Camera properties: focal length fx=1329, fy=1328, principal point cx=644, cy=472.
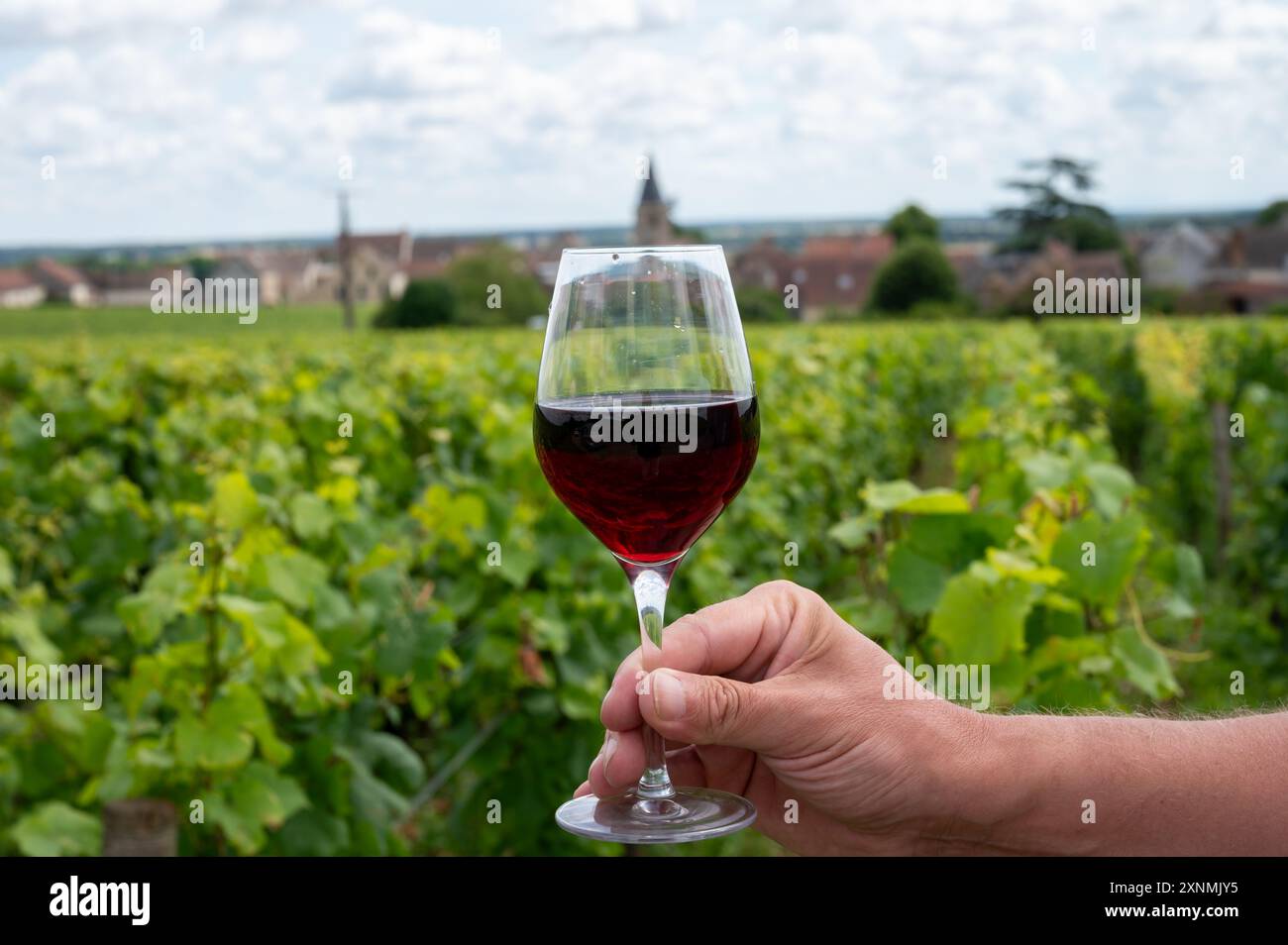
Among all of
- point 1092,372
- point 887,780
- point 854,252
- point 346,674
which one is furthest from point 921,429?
point 854,252

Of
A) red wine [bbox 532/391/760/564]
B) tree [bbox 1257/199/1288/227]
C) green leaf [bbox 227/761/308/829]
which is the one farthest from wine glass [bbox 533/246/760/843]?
tree [bbox 1257/199/1288/227]

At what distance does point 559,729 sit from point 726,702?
2.79 m

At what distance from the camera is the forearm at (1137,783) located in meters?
1.76

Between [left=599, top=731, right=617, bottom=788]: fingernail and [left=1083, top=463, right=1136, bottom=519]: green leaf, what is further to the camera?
[left=1083, top=463, right=1136, bottom=519]: green leaf

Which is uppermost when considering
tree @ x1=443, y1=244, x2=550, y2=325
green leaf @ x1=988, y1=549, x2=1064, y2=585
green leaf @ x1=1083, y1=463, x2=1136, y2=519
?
tree @ x1=443, y1=244, x2=550, y2=325

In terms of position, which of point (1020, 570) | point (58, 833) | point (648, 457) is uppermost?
point (648, 457)

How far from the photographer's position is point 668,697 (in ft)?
5.11

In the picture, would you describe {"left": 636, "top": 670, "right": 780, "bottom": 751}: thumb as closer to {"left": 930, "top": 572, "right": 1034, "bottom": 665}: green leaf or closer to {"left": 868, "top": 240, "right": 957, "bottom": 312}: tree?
{"left": 930, "top": 572, "right": 1034, "bottom": 665}: green leaf

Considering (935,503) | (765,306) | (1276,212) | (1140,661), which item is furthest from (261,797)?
(1276,212)

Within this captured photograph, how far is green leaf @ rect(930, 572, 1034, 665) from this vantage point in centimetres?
273

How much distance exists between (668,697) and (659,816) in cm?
18

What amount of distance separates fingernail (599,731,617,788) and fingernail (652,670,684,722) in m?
0.17

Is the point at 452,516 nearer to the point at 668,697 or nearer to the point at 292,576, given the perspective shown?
the point at 292,576

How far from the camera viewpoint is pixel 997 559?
2.66m
